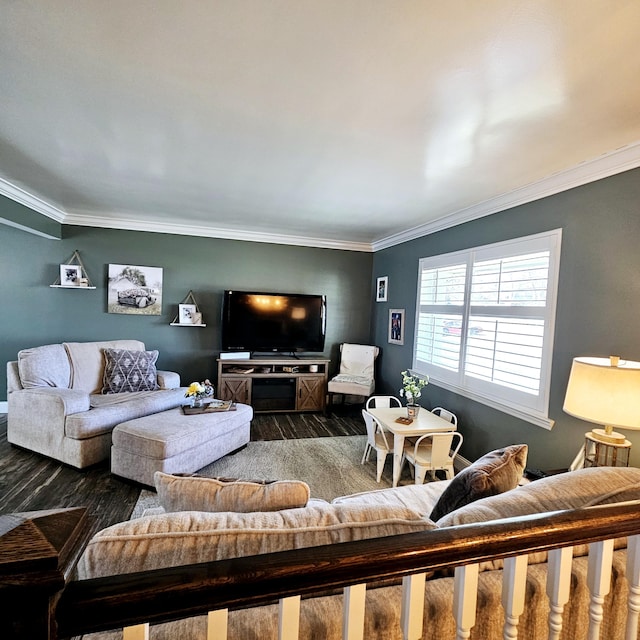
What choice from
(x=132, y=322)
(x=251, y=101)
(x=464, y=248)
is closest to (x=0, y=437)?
(x=132, y=322)

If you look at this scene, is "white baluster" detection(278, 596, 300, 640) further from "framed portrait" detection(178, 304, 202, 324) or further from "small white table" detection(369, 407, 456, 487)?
"framed portrait" detection(178, 304, 202, 324)

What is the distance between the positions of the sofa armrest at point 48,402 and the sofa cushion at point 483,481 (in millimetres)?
3152

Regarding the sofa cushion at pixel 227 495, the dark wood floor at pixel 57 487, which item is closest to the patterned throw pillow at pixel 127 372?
the dark wood floor at pixel 57 487

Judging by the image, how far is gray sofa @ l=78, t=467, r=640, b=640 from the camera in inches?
30.4

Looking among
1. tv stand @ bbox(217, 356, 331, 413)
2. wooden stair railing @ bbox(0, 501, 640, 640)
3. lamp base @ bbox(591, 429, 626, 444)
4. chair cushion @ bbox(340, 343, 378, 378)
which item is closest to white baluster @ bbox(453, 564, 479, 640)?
wooden stair railing @ bbox(0, 501, 640, 640)

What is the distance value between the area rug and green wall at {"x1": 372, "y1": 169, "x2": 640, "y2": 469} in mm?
1135

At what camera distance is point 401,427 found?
2.98 metres

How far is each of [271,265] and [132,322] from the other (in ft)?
6.98

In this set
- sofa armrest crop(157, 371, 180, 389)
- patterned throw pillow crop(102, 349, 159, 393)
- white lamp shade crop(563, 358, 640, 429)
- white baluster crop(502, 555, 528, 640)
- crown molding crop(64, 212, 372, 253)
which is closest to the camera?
white baluster crop(502, 555, 528, 640)

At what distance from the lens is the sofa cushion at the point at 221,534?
84 centimetres

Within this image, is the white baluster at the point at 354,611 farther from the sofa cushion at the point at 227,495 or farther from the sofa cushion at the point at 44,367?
the sofa cushion at the point at 44,367

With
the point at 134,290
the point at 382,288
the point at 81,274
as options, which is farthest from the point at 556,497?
the point at 81,274

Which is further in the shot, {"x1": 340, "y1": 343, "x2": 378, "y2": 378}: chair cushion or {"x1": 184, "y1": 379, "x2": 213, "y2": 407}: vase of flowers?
{"x1": 340, "y1": 343, "x2": 378, "y2": 378}: chair cushion

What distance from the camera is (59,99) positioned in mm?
1896
